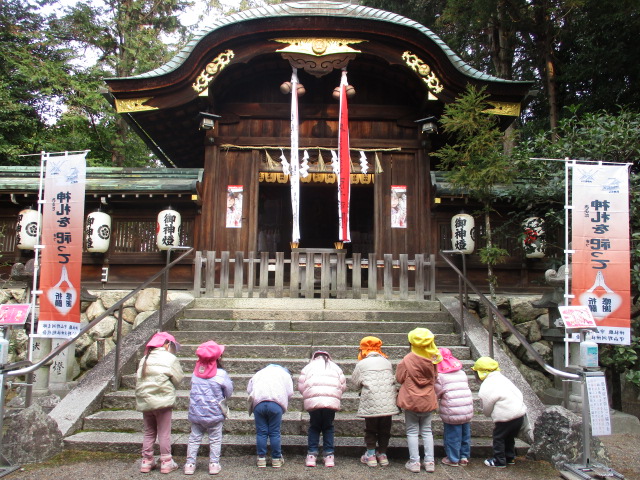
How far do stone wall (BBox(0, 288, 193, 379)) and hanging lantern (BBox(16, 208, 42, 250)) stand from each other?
0.96 meters

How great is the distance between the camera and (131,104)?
32.6 feet

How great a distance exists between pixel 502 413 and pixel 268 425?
7.28 feet

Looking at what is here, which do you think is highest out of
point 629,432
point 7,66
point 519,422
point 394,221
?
point 7,66

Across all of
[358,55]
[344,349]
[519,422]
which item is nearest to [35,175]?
[358,55]

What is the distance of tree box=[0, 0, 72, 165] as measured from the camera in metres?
17.4

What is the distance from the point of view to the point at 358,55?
1002 cm

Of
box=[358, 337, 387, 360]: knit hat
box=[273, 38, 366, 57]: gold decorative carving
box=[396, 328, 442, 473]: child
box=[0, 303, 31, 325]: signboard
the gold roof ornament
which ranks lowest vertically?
box=[396, 328, 442, 473]: child

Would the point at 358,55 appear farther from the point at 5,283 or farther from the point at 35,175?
the point at 5,283

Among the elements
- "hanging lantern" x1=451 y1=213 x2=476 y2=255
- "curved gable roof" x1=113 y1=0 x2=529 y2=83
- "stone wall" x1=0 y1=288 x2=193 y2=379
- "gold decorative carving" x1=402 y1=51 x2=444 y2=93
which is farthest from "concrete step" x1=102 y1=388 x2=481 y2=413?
"curved gable roof" x1=113 y1=0 x2=529 y2=83

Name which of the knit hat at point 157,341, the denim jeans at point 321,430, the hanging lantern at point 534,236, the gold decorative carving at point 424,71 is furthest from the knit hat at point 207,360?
the gold decorative carving at point 424,71

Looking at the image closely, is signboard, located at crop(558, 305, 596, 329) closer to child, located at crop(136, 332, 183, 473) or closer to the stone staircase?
the stone staircase

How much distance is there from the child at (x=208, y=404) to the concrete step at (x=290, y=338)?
2358 millimetres

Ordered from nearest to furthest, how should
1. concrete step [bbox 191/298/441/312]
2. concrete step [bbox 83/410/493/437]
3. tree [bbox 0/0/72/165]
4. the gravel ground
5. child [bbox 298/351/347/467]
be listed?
the gravel ground → child [bbox 298/351/347/467] → concrete step [bbox 83/410/493/437] → concrete step [bbox 191/298/441/312] → tree [bbox 0/0/72/165]

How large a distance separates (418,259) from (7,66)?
60.5 ft
